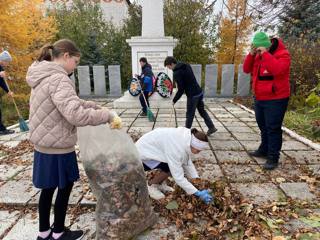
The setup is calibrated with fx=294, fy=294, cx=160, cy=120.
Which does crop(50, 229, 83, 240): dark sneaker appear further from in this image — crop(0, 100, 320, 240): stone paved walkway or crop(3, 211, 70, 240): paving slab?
crop(3, 211, 70, 240): paving slab

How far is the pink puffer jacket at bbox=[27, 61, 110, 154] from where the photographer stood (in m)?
2.00

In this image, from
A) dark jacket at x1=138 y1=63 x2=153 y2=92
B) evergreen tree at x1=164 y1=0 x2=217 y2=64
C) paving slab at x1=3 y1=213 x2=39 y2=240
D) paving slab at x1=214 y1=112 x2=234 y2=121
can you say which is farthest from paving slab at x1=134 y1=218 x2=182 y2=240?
evergreen tree at x1=164 y1=0 x2=217 y2=64

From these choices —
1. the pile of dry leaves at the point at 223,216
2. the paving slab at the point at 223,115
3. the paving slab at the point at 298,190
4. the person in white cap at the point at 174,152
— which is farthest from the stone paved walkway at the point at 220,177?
the paving slab at the point at 223,115

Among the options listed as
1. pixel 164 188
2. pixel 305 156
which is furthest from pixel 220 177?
pixel 305 156

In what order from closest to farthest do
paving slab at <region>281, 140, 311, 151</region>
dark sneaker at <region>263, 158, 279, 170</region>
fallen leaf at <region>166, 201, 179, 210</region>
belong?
fallen leaf at <region>166, 201, 179, 210</region>, dark sneaker at <region>263, 158, 279, 170</region>, paving slab at <region>281, 140, 311, 151</region>

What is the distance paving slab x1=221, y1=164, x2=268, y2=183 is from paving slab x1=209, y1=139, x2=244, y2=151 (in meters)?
0.78

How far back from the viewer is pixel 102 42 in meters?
14.7

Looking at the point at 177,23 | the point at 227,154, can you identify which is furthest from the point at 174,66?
the point at 177,23

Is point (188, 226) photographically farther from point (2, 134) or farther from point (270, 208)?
point (2, 134)

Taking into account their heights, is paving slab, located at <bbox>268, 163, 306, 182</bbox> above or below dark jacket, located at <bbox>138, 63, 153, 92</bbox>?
below

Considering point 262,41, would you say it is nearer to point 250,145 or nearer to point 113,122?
point 250,145

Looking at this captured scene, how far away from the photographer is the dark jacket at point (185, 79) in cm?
508

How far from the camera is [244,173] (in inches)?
152

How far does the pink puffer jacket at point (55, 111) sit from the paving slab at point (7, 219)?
3.48 feet
